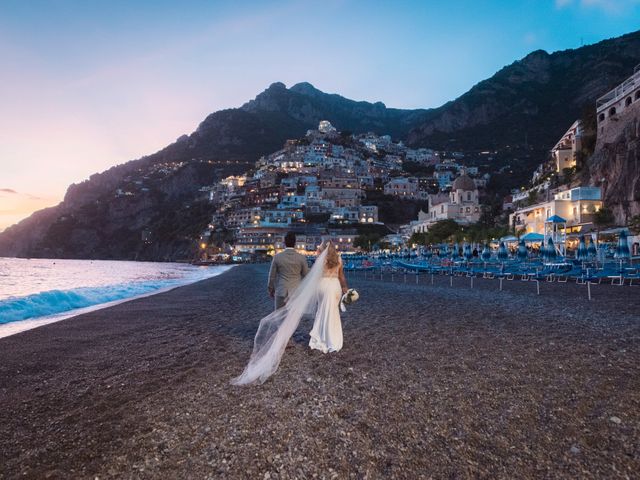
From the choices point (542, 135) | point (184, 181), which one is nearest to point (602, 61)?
point (542, 135)

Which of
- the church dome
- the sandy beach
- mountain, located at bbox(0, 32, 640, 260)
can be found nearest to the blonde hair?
the sandy beach

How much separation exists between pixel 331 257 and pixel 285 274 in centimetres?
91

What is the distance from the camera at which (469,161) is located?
16775 cm

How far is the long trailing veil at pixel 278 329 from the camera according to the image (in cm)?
543

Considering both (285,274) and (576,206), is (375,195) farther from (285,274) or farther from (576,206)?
(285,274)

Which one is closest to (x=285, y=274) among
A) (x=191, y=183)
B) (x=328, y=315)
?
(x=328, y=315)

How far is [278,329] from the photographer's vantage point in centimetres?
618

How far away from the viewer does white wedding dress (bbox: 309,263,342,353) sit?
22.2 ft

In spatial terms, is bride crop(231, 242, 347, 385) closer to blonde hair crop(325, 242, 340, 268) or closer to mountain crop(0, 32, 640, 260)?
blonde hair crop(325, 242, 340, 268)

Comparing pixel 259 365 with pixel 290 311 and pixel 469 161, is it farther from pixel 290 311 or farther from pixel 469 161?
pixel 469 161

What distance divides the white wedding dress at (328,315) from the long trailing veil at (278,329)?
0.13 meters

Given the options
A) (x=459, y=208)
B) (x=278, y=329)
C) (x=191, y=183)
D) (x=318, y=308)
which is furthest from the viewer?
(x=191, y=183)

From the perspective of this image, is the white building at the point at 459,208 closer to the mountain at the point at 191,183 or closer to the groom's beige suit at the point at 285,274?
the mountain at the point at 191,183

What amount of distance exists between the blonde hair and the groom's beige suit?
0.45m
